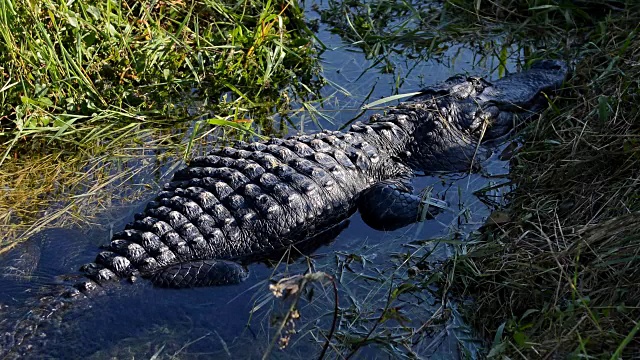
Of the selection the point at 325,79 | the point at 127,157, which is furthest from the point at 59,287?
the point at 325,79

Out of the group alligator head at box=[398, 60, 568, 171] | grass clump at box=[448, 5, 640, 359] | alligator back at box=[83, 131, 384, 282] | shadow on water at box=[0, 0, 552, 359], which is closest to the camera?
grass clump at box=[448, 5, 640, 359]

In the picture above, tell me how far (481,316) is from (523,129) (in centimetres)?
191

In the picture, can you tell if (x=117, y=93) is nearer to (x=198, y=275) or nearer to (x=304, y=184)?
(x=304, y=184)

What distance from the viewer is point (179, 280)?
13.6 ft

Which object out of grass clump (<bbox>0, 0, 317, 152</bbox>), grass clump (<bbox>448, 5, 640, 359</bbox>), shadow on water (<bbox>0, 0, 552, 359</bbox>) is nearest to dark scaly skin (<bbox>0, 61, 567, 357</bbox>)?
shadow on water (<bbox>0, 0, 552, 359</bbox>)

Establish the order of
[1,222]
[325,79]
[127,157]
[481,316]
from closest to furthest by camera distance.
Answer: [481,316] < [1,222] < [127,157] < [325,79]

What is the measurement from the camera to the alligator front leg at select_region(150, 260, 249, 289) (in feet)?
13.6

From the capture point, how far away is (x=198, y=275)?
4.17m

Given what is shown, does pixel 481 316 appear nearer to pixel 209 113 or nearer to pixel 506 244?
pixel 506 244

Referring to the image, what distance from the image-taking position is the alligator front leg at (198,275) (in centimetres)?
414

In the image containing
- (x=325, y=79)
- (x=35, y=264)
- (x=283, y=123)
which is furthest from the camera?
(x=325, y=79)

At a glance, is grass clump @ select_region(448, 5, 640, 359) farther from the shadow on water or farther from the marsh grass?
the marsh grass

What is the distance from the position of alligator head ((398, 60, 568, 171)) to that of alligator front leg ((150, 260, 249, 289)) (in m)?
1.67

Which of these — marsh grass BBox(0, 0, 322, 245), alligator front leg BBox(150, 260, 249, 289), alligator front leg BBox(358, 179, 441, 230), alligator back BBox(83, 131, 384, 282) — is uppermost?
marsh grass BBox(0, 0, 322, 245)
